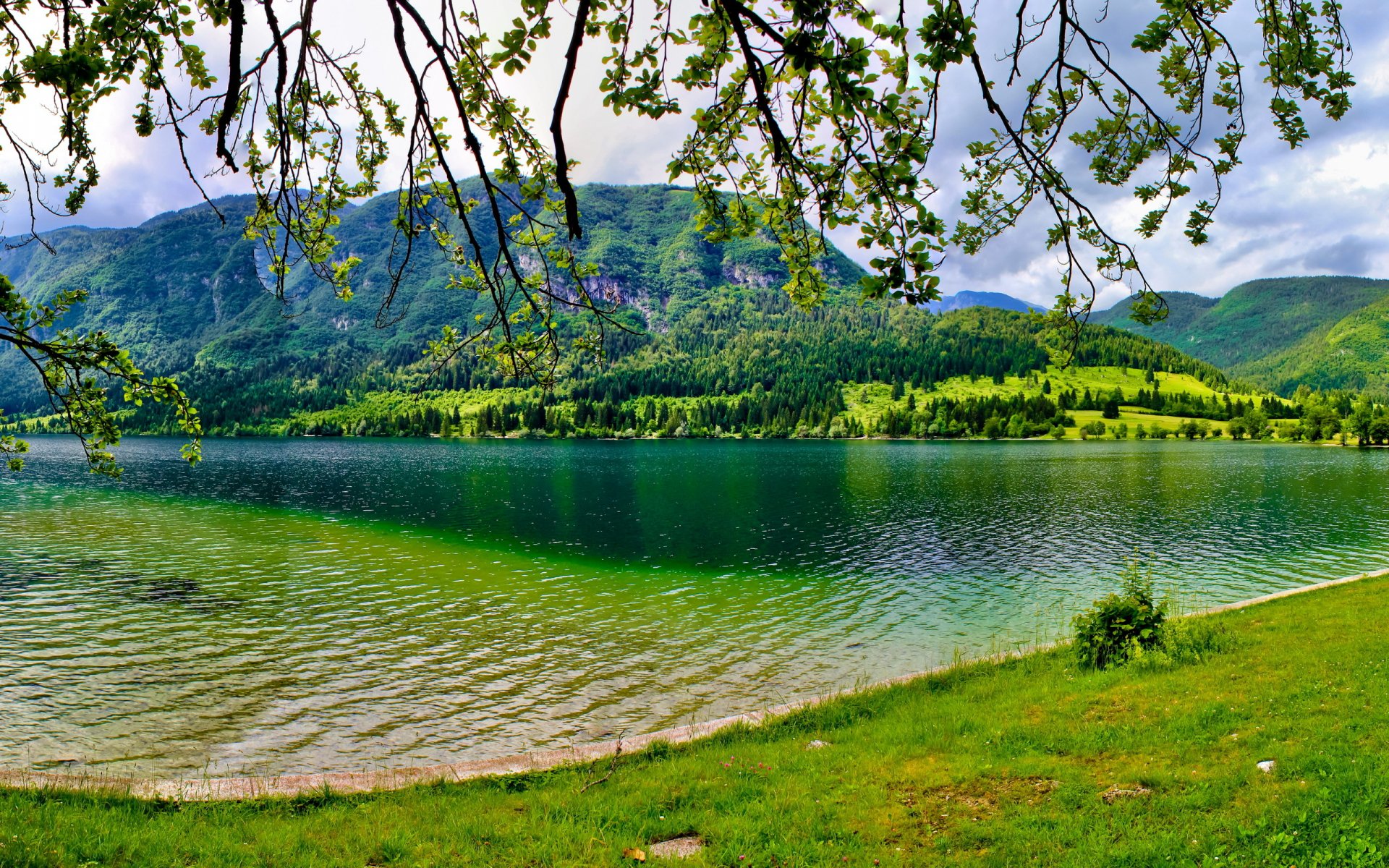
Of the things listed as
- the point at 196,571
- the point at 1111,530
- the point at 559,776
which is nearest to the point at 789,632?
the point at 559,776

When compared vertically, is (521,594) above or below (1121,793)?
below

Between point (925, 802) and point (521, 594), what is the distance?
23.9 meters

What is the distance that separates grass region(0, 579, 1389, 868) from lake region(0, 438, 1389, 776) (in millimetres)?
5092

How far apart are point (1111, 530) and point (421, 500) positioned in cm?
5727

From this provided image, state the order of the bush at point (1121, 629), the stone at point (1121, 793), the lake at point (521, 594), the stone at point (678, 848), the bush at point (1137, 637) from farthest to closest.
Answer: the lake at point (521, 594)
the bush at point (1121, 629)
the bush at point (1137, 637)
the stone at point (1121, 793)
the stone at point (678, 848)

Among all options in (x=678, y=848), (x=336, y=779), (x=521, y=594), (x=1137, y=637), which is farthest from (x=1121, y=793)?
(x=521, y=594)

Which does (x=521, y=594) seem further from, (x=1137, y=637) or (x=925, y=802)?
(x=925, y=802)

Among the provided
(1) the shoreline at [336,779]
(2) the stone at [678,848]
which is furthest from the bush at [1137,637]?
(2) the stone at [678,848]

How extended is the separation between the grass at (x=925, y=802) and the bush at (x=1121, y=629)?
73.4 inches

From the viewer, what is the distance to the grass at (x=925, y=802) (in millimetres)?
7480

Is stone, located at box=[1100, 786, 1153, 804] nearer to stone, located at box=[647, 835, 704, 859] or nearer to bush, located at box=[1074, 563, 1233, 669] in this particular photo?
stone, located at box=[647, 835, 704, 859]

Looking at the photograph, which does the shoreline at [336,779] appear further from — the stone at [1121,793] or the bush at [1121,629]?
the bush at [1121,629]

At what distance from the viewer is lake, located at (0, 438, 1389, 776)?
54.7 feet

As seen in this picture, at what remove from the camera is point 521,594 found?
3047 cm
